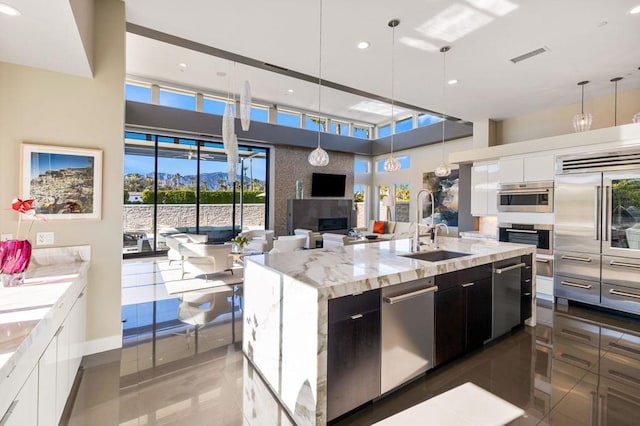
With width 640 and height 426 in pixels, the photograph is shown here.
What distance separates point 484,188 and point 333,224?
514cm

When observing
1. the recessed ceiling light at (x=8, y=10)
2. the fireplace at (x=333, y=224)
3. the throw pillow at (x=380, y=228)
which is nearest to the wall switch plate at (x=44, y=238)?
the recessed ceiling light at (x=8, y=10)

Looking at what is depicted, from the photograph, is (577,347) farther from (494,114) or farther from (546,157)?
(494,114)

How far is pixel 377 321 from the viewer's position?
214cm

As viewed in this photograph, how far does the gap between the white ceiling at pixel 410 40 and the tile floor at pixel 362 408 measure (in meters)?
2.72

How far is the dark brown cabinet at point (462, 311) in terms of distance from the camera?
257 centimetres

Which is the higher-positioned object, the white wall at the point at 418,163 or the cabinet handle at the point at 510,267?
the white wall at the point at 418,163

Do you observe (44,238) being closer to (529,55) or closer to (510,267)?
(510,267)

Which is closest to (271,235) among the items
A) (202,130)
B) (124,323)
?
(202,130)

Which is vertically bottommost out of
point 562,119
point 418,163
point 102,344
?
point 102,344

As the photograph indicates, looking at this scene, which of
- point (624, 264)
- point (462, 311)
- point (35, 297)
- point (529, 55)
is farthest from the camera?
point (624, 264)

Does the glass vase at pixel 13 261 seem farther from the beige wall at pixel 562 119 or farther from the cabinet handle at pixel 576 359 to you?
the beige wall at pixel 562 119

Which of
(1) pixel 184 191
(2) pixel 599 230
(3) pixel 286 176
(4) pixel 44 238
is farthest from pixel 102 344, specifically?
(3) pixel 286 176

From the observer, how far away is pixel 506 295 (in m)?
3.27

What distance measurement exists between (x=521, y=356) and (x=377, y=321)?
1.88 metres
